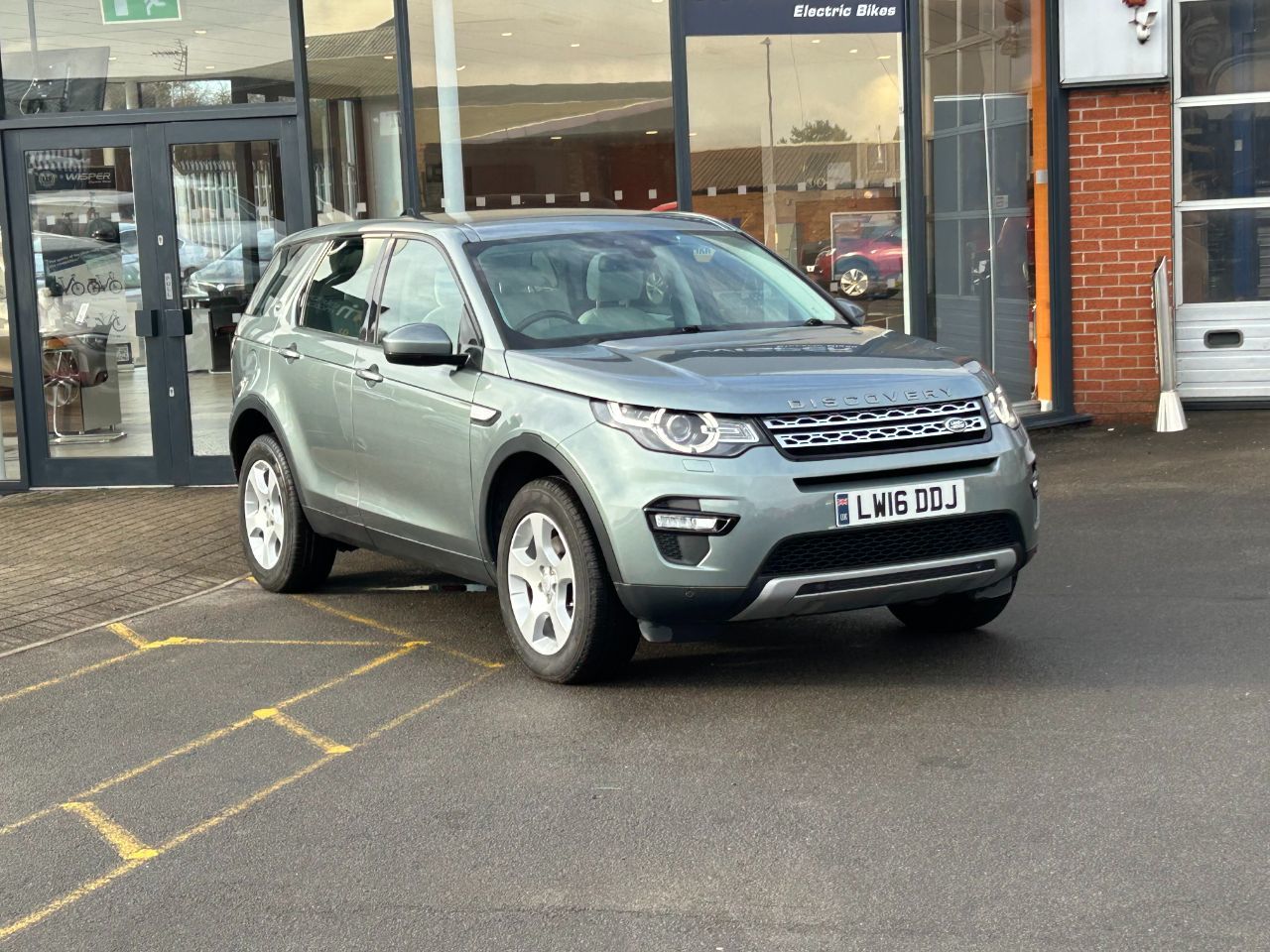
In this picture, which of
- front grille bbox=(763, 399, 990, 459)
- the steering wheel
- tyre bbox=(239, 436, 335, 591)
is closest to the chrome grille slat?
front grille bbox=(763, 399, 990, 459)

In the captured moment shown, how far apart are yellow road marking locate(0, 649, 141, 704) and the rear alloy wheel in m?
6.59

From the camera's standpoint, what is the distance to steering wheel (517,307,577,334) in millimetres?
6633

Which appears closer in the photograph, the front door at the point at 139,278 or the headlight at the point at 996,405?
the headlight at the point at 996,405

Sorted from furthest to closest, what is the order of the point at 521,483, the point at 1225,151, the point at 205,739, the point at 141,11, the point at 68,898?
the point at 1225,151 → the point at 141,11 → the point at 521,483 → the point at 205,739 → the point at 68,898

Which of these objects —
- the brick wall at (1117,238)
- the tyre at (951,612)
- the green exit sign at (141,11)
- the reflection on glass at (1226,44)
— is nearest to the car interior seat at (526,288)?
the tyre at (951,612)

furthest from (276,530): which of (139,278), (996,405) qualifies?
(139,278)

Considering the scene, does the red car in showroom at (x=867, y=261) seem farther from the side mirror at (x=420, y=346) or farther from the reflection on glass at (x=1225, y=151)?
the side mirror at (x=420, y=346)

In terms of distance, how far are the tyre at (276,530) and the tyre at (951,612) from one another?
283 centimetres

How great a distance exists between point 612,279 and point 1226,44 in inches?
292

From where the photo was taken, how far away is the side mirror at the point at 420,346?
6398mm

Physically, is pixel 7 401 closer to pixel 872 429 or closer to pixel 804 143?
pixel 804 143

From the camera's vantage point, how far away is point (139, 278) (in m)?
11.9

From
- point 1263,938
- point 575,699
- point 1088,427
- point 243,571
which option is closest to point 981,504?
point 575,699

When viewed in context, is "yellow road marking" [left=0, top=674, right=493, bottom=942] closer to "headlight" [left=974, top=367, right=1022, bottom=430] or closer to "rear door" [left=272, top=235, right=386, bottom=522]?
"rear door" [left=272, top=235, right=386, bottom=522]
